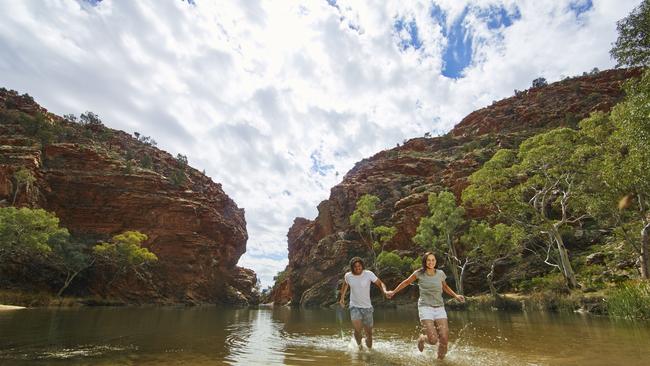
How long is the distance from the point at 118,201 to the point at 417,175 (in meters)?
54.8

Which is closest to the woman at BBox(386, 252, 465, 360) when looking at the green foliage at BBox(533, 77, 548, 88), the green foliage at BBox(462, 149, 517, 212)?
the green foliage at BBox(462, 149, 517, 212)

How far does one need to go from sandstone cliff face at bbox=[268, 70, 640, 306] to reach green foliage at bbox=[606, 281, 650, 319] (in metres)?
31.2

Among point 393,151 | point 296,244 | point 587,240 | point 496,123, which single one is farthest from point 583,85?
point 296,244

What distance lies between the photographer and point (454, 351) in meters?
8.18

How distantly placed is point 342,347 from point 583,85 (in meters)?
96.8

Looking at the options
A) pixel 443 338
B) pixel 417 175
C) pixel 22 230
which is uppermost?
pixel 417 175

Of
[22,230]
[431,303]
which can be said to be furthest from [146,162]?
[431,303]

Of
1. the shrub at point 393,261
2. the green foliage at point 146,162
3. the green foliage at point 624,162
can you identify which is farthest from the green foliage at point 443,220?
the green foliage at point 146,162

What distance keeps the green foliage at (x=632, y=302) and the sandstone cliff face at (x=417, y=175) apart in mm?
31230

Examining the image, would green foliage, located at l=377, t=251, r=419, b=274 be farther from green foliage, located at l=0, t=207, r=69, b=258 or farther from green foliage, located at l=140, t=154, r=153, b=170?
green foliage, located at l=140, t=154, r=153, b=170

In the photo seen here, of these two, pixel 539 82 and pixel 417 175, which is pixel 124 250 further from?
pixel 539 82

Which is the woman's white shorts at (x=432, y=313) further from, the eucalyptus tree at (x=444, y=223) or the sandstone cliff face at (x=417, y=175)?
the sandstone cliff face at (x=417, y=175)

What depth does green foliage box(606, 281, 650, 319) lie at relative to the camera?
13.9 meters

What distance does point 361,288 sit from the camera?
8.78m
